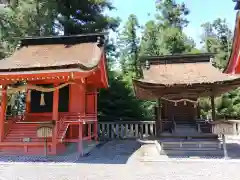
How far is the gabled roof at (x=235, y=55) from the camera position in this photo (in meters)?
8.80

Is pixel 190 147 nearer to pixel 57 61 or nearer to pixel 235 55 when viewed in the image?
pixel 235 55

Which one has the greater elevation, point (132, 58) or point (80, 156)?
point (132, 58)

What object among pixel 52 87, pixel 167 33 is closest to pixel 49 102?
pixel 52 87

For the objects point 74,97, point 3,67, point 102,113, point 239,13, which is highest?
point 239,13

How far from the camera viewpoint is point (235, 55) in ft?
32.0

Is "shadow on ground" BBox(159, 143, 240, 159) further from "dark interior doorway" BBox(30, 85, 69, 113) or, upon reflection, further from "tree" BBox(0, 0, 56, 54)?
"tree" BBox(0, 0, 56, 54)

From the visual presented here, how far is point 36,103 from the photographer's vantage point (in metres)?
11.3

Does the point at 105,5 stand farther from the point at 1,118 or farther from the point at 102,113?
the point at 1,118

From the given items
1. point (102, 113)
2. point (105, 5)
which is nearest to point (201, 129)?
point (102, 113)

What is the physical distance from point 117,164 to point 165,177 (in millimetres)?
2008

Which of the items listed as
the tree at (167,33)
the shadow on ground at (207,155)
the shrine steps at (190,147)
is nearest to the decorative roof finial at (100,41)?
the shrine steps at (190,147)

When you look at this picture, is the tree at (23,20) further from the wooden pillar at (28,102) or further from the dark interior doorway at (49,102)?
the dark interior doorway at (49,102)

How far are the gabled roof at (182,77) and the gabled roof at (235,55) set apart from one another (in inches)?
20.5

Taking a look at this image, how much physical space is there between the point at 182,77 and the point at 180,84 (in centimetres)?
158
